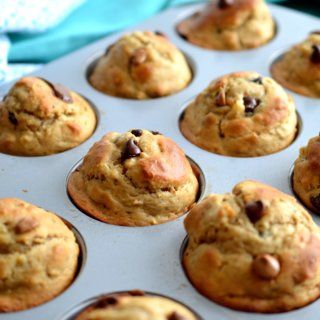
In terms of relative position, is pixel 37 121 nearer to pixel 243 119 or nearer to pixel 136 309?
pixel 243 119

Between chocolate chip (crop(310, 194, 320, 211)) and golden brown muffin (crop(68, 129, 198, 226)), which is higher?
golden brown muffin (crop(68, 129, 198, 226))

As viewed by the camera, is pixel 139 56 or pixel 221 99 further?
pixel 139 56

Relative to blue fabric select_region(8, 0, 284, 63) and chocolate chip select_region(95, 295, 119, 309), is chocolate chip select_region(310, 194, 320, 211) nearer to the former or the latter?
chocolate chip select_region(95, 295, 119, 309)

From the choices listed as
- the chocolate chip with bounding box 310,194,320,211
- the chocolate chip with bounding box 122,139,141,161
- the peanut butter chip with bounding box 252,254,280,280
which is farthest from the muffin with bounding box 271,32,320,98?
the peanut butter chip with bounding box 252,254,280,280

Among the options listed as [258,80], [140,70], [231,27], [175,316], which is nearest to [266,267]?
[175,316]

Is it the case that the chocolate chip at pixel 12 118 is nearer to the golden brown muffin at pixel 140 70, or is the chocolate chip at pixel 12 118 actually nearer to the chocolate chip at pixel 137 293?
the golden brown muffin at pixel 140 70
